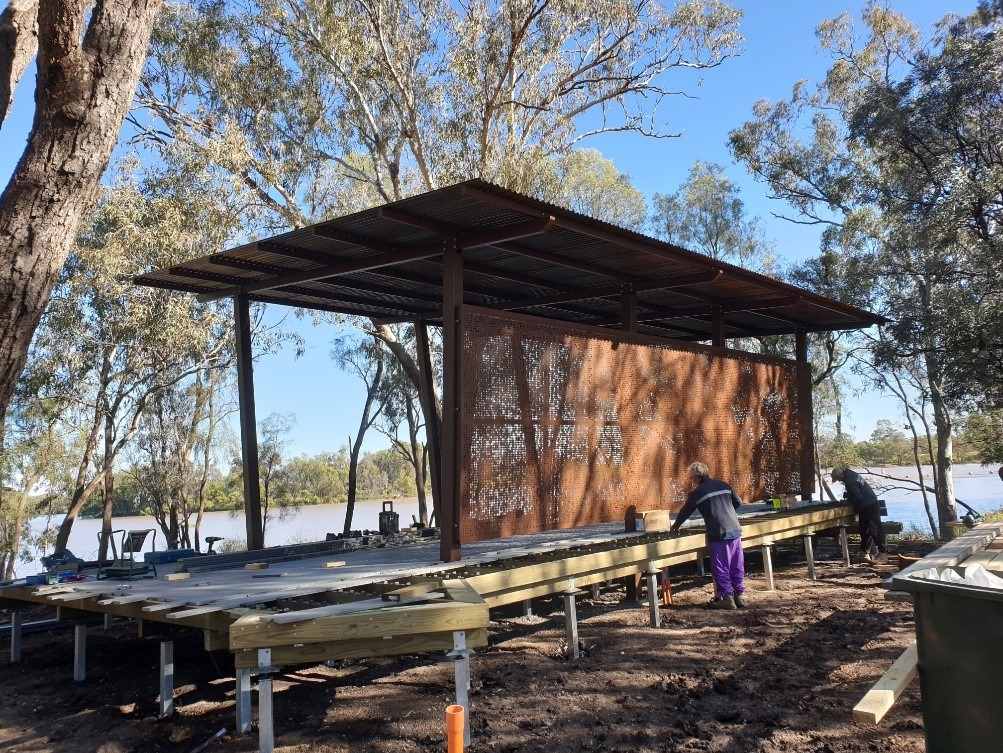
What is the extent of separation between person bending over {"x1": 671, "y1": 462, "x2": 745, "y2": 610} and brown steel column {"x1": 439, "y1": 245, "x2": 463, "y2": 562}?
8.36ft

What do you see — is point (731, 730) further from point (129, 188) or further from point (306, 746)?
point (129, 188)

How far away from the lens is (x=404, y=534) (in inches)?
397

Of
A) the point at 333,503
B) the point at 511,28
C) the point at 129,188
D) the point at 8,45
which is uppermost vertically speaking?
the point at 511,28

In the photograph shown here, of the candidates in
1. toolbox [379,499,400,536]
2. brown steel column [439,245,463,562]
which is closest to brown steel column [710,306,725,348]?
toolbox [379,499,400,536]

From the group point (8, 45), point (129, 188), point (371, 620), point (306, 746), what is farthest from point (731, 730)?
point (129, 188)

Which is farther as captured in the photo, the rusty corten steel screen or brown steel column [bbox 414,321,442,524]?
brown steel column [bbox 414,321,442,524]

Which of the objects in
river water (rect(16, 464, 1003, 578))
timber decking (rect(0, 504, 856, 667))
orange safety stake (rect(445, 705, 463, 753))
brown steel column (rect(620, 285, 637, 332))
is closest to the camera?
orange safety stake (rect(445, 705, 463, 753))

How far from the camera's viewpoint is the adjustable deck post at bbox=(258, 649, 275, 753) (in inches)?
165

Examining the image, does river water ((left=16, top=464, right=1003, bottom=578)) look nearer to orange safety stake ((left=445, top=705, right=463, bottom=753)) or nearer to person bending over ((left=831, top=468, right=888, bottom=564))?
person bending over ((left=831, top=468, right=888, bottom=564))

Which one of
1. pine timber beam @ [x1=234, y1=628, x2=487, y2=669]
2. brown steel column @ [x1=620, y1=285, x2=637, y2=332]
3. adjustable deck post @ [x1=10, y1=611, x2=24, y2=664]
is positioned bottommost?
adjustable deck post @ [x1=10, y1=611, x2=24, y2=664]

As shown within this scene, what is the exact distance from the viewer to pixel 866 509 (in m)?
11.4

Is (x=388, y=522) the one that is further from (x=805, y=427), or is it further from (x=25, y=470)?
(x=25, y=470)

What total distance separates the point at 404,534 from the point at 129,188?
34.5ft

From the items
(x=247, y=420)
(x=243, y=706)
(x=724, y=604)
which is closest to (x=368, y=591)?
(x=243, y=706)
